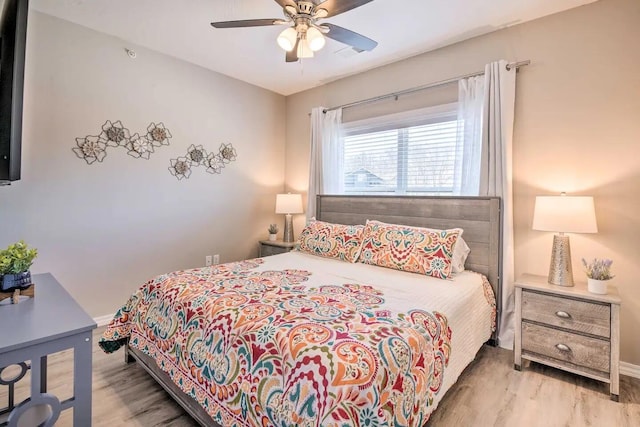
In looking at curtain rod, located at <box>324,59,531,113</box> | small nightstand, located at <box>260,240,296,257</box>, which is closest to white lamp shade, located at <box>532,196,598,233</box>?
curtain rod, located at <box>324,59,531,113</box>

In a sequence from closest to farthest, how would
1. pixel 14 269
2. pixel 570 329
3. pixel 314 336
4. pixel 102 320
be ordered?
pixel 314 336, pixel 14 269, pixel 570 329, pixel 102 320

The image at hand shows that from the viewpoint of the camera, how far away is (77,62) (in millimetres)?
2732

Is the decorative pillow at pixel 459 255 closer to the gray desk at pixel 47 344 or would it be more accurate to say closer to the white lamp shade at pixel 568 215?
the white lamp shade at pixel 568 215

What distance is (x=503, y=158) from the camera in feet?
8.48

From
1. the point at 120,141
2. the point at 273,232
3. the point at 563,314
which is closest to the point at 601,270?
the point at 563,314

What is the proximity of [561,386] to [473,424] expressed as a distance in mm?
850

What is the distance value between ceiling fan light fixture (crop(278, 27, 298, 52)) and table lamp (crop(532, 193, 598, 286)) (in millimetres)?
2036

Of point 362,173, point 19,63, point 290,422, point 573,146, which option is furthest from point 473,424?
point 19,63

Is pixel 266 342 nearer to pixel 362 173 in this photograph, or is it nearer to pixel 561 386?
pixel 561 386

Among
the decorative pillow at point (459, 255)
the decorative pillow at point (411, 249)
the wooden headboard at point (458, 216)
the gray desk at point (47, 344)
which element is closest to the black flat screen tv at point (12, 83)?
the gray desk at point (47, 344)

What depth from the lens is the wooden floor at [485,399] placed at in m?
1.73

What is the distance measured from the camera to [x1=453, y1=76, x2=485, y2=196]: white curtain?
2744mm

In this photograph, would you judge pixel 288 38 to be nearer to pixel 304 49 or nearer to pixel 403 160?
pixel 304 49

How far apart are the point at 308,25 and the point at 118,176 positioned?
7.41 feet
